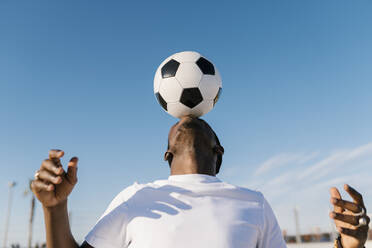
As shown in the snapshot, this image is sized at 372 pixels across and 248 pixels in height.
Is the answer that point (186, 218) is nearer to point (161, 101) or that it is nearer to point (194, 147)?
point (194, 147)

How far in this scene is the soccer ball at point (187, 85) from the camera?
3.81m

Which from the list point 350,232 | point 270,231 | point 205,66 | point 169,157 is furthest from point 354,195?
point 205,66

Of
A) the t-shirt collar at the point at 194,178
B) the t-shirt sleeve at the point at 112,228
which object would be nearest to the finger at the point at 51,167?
the t-shirt sleeve at the point at 112,228

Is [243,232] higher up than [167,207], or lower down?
lower down

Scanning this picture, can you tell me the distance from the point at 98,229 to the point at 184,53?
2.67 meters

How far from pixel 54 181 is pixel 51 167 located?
0.28ft

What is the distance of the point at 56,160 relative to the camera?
1971 millimetres

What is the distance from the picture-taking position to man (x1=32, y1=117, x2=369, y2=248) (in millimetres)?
2033

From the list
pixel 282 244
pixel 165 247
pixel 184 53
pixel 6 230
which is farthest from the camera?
pixel 6 230

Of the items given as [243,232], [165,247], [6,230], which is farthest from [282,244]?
[6,230]

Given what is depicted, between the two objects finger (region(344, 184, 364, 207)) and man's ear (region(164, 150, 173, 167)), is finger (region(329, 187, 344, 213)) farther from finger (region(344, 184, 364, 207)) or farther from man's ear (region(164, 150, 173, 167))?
man's ear (region(164, 150, 173, 167))

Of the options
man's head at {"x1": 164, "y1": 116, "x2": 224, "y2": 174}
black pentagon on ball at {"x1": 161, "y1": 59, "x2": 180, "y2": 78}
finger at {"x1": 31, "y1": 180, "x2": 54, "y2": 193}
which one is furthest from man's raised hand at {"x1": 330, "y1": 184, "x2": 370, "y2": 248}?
black pentagon on ball at {"x1": 161, "y1": 59, "x2": 180, "y2": 78}

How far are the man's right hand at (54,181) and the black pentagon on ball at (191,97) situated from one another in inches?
76.4

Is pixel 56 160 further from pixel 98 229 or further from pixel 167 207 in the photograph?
pixel 167 207
